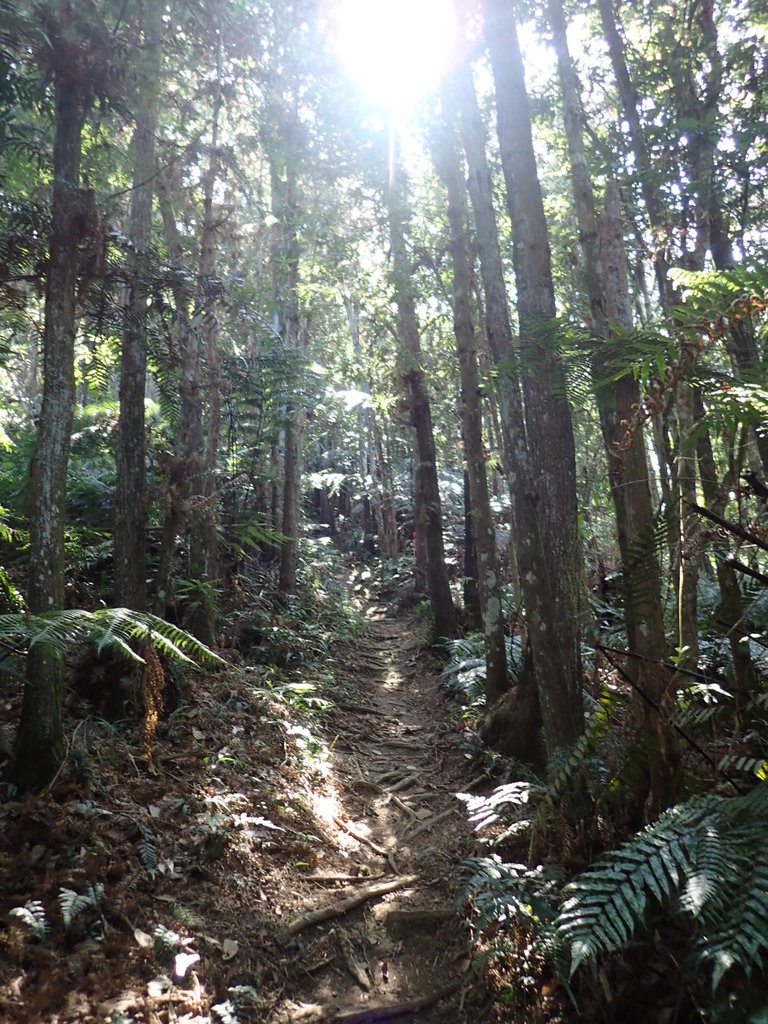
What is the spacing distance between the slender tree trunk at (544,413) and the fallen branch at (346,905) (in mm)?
1422

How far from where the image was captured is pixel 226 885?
4258mm

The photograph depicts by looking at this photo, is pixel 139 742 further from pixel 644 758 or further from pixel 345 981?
pixel 644 758

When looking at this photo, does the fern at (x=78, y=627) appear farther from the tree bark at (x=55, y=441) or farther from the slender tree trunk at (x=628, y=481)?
the slender tree trunk at (x=628, y=481)

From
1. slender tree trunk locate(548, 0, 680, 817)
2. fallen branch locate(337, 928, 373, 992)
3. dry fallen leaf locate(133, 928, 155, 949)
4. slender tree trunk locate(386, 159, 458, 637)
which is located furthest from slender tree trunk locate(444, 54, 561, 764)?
slender tree trunk locate(386, 159, 458, 637)

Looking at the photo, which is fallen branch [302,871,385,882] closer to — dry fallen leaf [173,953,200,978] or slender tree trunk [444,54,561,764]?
dry fallen leaf [173,953,200,978]

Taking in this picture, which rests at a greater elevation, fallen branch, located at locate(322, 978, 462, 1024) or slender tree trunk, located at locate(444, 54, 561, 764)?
slender tree trunk, located at locate(444, 54, 561, 764)

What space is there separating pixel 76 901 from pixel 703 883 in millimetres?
3067

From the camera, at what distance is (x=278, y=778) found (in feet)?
19.1

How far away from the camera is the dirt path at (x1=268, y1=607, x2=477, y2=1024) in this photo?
3.61 m

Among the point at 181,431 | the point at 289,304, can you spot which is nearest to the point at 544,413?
the point at 181,431

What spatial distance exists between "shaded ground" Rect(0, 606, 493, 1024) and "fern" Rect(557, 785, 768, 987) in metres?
1.33

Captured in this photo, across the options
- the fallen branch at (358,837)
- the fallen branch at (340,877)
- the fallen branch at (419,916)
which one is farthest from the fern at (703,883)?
the fallen branch at (358,837)

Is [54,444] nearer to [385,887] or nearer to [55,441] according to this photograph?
[55,441]

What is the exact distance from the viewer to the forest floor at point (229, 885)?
329 centimetres
